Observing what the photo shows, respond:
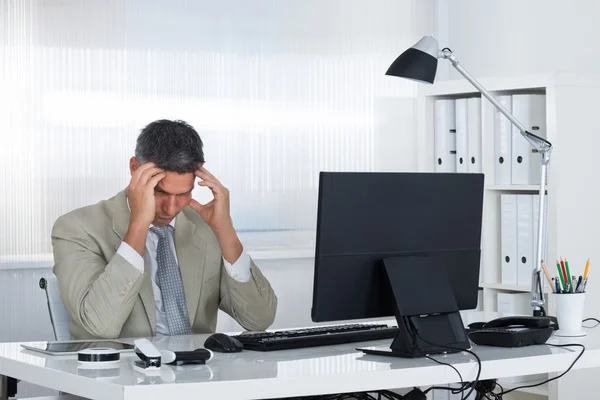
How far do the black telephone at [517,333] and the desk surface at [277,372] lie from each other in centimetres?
2

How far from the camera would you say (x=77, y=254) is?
2.41 metres

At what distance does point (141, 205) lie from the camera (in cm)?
236

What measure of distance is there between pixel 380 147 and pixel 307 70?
19.6 inches

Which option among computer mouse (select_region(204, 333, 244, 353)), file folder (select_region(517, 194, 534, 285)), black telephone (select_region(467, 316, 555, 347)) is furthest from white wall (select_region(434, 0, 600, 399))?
computer mouse (select_region(204, 333, 244, 353))

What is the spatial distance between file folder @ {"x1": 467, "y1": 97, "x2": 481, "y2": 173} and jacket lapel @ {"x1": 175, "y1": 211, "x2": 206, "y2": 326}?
128 centimetres

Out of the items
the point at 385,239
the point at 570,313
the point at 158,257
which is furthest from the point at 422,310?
the point at 158,257

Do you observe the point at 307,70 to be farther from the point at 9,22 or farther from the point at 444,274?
the point at 444,274

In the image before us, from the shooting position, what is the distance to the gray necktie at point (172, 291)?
2537 millimetres

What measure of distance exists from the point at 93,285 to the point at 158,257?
11.7 inches

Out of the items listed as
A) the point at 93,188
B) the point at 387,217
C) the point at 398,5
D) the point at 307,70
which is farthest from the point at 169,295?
the point at 398,5

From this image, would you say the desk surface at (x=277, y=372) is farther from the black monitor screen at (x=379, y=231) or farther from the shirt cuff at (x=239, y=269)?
the shirt cuff at (x=239, y=269)

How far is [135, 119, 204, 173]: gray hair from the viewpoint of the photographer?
2.41 m

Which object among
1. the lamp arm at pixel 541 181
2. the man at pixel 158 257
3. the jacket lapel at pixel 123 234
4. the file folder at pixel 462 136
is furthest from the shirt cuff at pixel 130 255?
the file folder at pixel 462 136

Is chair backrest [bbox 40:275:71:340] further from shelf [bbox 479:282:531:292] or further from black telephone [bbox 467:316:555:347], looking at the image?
shelf [bbox 479:282:531:292]
